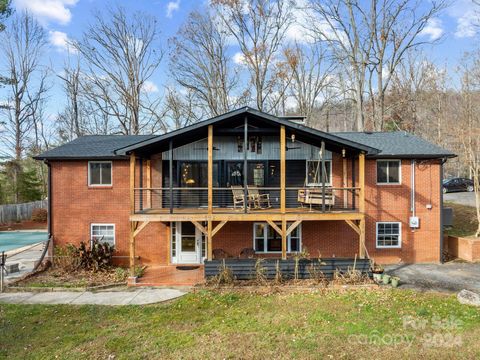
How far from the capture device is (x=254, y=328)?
6.95 metres

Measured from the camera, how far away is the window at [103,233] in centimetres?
1320

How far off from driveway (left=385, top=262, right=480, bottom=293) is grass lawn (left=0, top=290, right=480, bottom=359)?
1.19 metres

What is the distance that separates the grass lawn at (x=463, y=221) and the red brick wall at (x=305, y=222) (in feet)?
9.63

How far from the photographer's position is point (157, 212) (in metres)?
11.4

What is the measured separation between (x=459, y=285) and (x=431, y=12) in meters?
21.0

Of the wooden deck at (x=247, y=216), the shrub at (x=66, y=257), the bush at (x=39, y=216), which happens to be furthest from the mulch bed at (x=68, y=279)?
the bush at (x=39, y=216)

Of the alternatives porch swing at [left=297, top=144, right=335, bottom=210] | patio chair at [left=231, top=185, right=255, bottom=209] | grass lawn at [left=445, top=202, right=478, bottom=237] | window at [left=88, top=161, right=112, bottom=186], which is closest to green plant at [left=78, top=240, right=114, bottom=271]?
window at [left=88, top=161, right=112, bottom=186]

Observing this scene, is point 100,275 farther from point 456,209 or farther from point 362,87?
point 362,87

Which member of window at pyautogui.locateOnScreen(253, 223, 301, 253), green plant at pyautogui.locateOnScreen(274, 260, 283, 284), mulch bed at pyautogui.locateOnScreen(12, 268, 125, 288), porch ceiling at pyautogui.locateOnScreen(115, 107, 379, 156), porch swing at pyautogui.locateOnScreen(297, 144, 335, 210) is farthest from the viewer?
window at pyautogui.locateOnScreen(253, 223, 301, 253)

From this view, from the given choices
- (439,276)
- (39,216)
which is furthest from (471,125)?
(39,216)

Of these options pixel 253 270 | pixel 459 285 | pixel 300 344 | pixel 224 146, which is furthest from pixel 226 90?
pixel 300 344

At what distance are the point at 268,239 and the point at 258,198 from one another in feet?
7.41

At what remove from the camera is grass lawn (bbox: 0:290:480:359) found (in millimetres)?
5945

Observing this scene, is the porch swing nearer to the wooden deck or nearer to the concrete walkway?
the wooden deck
